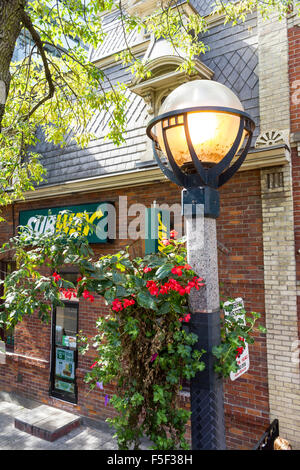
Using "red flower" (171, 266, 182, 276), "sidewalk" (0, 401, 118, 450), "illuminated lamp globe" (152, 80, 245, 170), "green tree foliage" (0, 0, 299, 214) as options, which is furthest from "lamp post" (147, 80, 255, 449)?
"sidewalk" (0, 401, 118, 450)

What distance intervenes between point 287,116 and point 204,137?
11.1 ft

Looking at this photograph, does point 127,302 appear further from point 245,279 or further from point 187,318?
point 245,279

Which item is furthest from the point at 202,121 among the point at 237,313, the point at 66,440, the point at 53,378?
the point at 53,378

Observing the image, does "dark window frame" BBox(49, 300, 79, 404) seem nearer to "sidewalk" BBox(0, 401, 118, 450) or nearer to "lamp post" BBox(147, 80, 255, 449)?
"sidewalk" BBox(0, 401, 118, 450)

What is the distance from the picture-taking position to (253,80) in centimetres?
530

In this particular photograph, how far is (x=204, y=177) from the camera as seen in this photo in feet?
7.17

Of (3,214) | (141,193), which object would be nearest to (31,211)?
(3,214)

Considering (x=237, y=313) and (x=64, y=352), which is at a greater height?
(x=237, y=313)

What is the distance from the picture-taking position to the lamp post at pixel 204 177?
206 centimetres

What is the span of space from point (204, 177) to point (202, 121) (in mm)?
361

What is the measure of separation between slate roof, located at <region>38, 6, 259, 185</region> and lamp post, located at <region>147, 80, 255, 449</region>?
3.34 meters

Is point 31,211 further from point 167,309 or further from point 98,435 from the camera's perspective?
point 167,309

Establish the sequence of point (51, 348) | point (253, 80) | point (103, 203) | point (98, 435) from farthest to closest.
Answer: point (51, 348), point (103, 203), point (98, 435), point (253, 80)

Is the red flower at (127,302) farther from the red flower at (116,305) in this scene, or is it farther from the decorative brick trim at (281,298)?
the decorative brick trim at (281,298)
